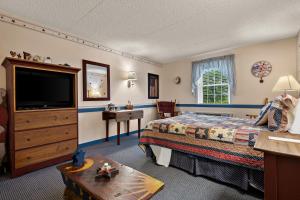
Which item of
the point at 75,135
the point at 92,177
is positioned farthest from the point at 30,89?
the point at 92,177

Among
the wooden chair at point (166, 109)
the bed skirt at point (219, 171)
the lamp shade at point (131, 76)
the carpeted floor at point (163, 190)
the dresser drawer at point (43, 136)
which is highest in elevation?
the lamp shade at point (131, 76)

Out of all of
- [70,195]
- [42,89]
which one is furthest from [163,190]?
[42,89]

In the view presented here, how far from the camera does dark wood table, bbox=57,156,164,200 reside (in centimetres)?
105

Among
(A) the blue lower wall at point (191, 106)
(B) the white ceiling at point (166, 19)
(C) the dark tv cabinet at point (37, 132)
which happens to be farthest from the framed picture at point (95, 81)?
(C) the dark tv cabinet at point (37, 132)

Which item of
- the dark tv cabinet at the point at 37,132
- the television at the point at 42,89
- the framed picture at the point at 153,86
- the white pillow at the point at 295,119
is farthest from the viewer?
the framed picture at the point at 153,86

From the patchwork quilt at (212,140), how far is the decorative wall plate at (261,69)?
7.53 feet

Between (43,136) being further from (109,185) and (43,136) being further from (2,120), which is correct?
(109,185)

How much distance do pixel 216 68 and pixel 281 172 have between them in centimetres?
382

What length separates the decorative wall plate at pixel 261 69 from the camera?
12.1 feet

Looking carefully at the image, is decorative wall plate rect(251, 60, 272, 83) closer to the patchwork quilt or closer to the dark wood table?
the patchwork quilt

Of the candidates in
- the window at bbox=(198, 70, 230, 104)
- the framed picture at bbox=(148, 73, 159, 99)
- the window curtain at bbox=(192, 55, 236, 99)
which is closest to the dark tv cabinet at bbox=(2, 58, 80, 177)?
the framed picture at bbox=(148, 73, 159, 99)

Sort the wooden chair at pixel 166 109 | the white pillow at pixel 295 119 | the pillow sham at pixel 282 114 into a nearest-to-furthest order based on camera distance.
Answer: the white pillow at pixel 295 119 < the pillow sham at pixel 282 114 < the wooden chair at pixel 166 109

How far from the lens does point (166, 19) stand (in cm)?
261

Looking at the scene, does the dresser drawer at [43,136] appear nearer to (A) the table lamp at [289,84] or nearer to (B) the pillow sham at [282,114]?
(B) the pillow sham at [282,114]
